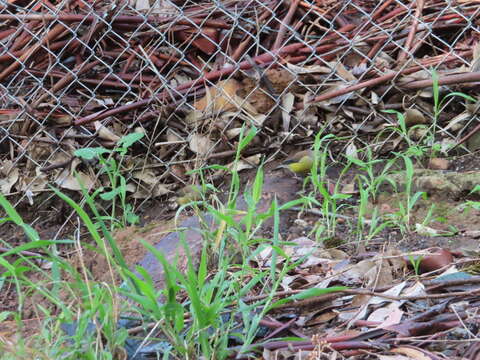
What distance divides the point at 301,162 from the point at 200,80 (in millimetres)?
698

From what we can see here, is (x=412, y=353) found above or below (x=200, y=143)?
above

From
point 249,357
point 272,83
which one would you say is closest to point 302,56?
point 272,83

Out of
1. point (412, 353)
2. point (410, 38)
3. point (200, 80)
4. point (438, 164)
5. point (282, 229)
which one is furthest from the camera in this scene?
point (200, 80)

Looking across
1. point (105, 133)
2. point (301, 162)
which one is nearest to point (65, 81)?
point (105, 133)

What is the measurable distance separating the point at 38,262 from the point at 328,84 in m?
1.51

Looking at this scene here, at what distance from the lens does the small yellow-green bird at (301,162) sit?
2.99 meters

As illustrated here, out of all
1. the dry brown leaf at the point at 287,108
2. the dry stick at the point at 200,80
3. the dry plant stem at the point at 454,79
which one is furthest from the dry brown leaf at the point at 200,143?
the dry plant stem at the point at 454,79

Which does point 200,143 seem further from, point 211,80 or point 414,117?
point 414,117

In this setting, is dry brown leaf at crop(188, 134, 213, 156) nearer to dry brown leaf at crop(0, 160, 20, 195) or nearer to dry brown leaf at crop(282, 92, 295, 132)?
dry brown leaf at crop(282, 92, 295, 132)

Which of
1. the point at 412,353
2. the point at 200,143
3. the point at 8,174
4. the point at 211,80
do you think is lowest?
the point at 8,174

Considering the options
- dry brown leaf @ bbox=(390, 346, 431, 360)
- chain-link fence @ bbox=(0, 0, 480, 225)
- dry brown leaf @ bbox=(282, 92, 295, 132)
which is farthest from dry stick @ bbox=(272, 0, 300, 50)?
dry brown leaf @ bbox=(390, 346, 431, 360)

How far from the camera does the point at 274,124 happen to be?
10.8 feet

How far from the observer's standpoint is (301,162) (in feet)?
9.81

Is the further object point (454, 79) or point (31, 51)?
point (31, 51)
